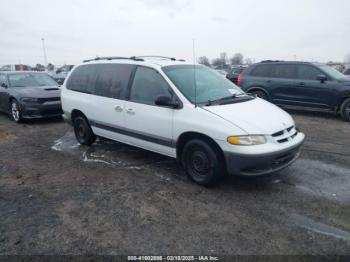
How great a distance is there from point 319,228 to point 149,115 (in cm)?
277

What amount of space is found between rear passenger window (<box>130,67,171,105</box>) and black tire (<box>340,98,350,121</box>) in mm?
6443

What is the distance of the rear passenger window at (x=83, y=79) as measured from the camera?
5828mm

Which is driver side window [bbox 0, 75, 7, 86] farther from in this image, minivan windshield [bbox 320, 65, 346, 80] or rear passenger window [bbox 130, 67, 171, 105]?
minivan windshield [bbox 320, 65, 346, 80]

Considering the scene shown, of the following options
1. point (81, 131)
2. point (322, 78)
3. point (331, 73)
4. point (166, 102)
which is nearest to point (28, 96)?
point (81, 131)

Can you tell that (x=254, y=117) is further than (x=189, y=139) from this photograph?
No

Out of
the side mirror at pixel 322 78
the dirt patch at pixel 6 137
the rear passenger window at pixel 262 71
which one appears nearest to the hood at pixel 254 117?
the side mirror at pixel 322 78

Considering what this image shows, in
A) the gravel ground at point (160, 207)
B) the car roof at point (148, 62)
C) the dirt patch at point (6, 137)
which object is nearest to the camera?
the gravel ground at point (160, 207)

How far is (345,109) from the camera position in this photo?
27.7 feet

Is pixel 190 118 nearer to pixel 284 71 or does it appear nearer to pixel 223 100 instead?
pixel 223 100

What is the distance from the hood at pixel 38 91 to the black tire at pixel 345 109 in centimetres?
847

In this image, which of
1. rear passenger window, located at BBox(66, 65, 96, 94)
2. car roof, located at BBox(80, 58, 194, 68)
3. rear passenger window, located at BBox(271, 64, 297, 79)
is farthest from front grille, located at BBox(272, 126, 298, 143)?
rear passenger window, located at BBox(271, 64, 297, 79)

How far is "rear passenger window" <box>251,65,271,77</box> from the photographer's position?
10046 mm

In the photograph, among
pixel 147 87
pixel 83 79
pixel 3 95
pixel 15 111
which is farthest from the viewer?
pixel 3 95

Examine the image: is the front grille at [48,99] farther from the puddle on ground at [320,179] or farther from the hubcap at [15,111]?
the puddle on ground at [320,179]
